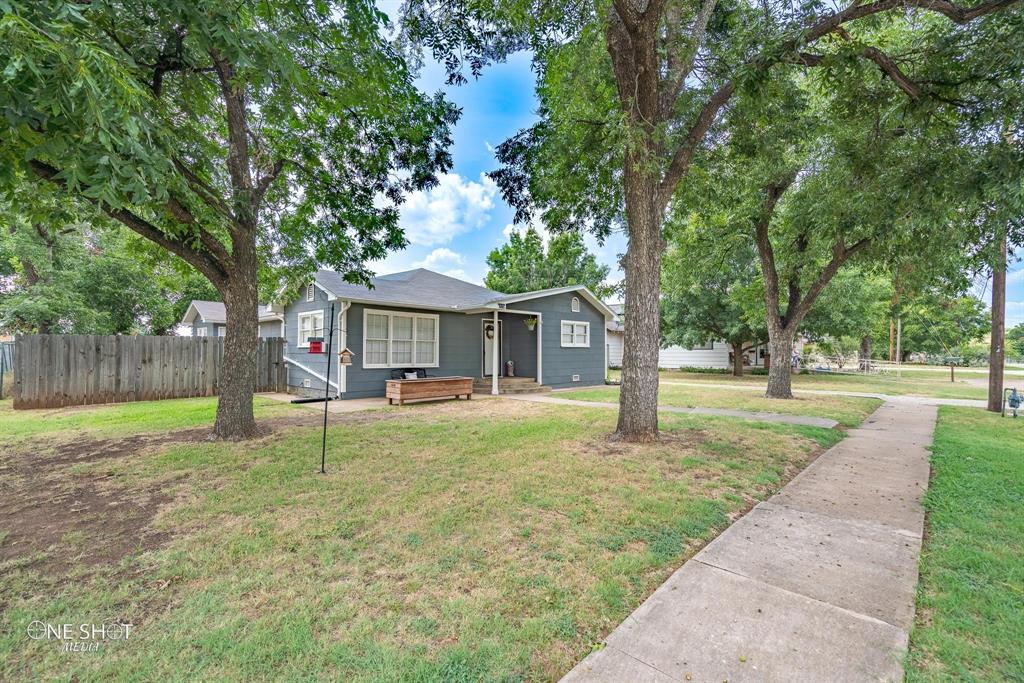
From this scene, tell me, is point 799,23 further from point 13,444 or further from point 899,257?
point 13,444

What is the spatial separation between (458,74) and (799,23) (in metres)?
4.73

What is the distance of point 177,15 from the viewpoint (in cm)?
369

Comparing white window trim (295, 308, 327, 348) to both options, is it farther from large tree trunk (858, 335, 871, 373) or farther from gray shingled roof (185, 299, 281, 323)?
large tree trunk (858, 335, 871, 373)

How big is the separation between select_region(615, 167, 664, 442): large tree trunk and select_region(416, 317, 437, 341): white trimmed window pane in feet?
23.9

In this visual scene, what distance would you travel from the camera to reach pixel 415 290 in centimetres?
1291

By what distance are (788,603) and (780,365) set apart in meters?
11.6

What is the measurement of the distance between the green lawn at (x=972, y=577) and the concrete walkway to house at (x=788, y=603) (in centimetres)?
10

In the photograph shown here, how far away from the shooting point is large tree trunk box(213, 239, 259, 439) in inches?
249

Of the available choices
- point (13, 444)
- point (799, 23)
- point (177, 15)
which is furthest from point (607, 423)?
point (13, 444)

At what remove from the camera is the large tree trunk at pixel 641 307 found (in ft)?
20.7

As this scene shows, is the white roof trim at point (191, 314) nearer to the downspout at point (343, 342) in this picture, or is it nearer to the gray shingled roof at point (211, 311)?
the gray shingled roof at point (211, 311)

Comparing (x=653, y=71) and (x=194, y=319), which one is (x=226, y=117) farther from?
(x=194, y=319)

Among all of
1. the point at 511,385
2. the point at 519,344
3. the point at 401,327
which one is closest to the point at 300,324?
the point at 401,327

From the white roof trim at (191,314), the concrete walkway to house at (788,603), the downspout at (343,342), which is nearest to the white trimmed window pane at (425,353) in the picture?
the downspout at (343,342)
